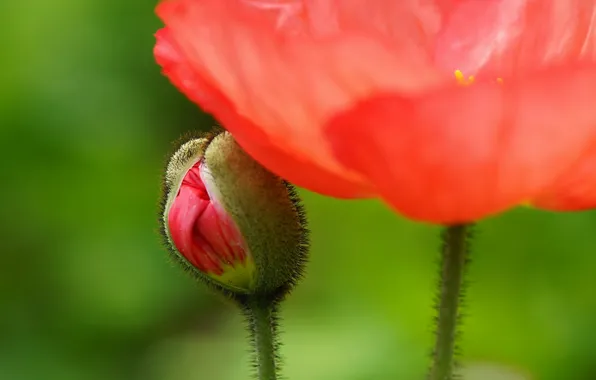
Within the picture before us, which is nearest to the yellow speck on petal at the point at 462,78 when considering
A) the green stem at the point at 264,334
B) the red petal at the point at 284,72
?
the red petal at the point at 284,72

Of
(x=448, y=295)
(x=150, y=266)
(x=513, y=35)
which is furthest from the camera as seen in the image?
(x=150, y=266)

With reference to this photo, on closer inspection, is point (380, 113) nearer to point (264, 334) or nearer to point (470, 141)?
point (470, 141)

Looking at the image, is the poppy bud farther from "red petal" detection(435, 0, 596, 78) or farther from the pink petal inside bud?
Answer: "red petal" detection(435, 0, 596, 78)

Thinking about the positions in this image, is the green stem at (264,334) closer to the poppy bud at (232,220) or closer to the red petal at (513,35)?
the poppy bud at (232,220)

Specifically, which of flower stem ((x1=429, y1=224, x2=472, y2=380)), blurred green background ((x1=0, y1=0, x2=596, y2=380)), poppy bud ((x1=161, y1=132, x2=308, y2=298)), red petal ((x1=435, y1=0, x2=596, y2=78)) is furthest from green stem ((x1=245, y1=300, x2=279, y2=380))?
blurred green background ((x1=0, y1=0, x2=596, y2=380))

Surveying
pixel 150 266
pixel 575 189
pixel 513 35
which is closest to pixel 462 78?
pixel 513 35

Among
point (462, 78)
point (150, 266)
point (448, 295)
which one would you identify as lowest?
point (448, 295)
